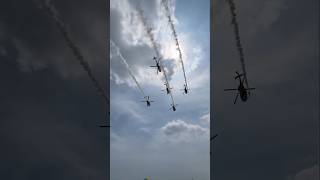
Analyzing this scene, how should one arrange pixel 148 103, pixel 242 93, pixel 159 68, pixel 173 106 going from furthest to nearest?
pixel 173 106, pixel 148 103, pixel 159 68, pixel 242 93

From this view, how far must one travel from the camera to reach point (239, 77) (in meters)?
111

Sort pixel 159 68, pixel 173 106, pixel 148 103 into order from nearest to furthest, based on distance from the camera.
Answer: pixel 159 68 < pixel 148 103 < pixel 173 106

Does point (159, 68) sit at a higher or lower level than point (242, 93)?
higher

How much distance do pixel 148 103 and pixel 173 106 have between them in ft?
70.2

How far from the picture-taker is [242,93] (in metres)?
105

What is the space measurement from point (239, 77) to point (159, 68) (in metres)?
25.2

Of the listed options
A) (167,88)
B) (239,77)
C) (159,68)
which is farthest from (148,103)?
(239,77)

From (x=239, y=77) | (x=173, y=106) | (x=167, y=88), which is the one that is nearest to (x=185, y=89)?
(x=167, y=88)

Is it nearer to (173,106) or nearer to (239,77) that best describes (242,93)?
(239,77)

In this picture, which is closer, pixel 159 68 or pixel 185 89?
pixel 159 68

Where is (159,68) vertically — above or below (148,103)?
above

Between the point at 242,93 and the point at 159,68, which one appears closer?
the point at 242,93

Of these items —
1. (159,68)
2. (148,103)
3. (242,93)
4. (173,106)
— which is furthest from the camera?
(173,106)

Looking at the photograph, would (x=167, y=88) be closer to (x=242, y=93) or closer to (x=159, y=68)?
(x=159, y=68)
